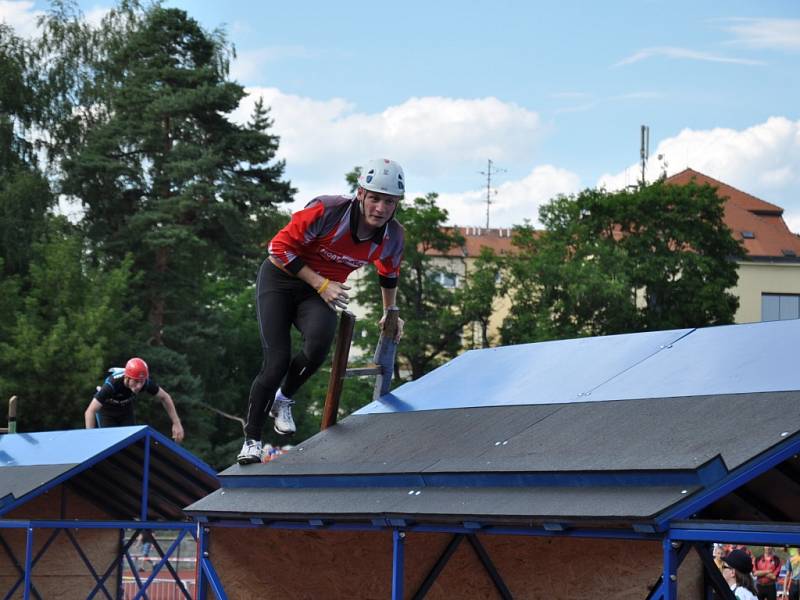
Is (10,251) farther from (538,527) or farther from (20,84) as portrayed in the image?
(538,527)

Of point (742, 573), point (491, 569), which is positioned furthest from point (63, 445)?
point (742, 573)

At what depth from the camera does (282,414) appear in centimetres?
925

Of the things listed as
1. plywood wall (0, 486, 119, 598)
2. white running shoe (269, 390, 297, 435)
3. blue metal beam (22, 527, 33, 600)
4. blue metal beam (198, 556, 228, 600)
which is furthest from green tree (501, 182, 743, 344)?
blue metal beam (198, 556, 228, 600)

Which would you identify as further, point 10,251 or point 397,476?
point 10,251

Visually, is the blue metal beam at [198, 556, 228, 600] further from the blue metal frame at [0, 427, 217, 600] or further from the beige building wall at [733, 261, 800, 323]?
the beige building wall at [733, 261, 800, 323]

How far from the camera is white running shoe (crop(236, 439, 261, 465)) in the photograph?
29.7ft

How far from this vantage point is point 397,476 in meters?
7.06

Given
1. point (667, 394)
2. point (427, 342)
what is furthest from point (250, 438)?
point (427, 342)

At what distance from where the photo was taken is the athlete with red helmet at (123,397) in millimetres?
13258

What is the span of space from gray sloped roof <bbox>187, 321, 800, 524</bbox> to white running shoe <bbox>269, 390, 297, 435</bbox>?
20cm

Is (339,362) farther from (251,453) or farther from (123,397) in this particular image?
(123,397)

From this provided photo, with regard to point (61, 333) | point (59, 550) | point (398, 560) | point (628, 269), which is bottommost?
point (59, 550)

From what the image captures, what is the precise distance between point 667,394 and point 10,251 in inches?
1608

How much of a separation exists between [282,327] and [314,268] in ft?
1.60
